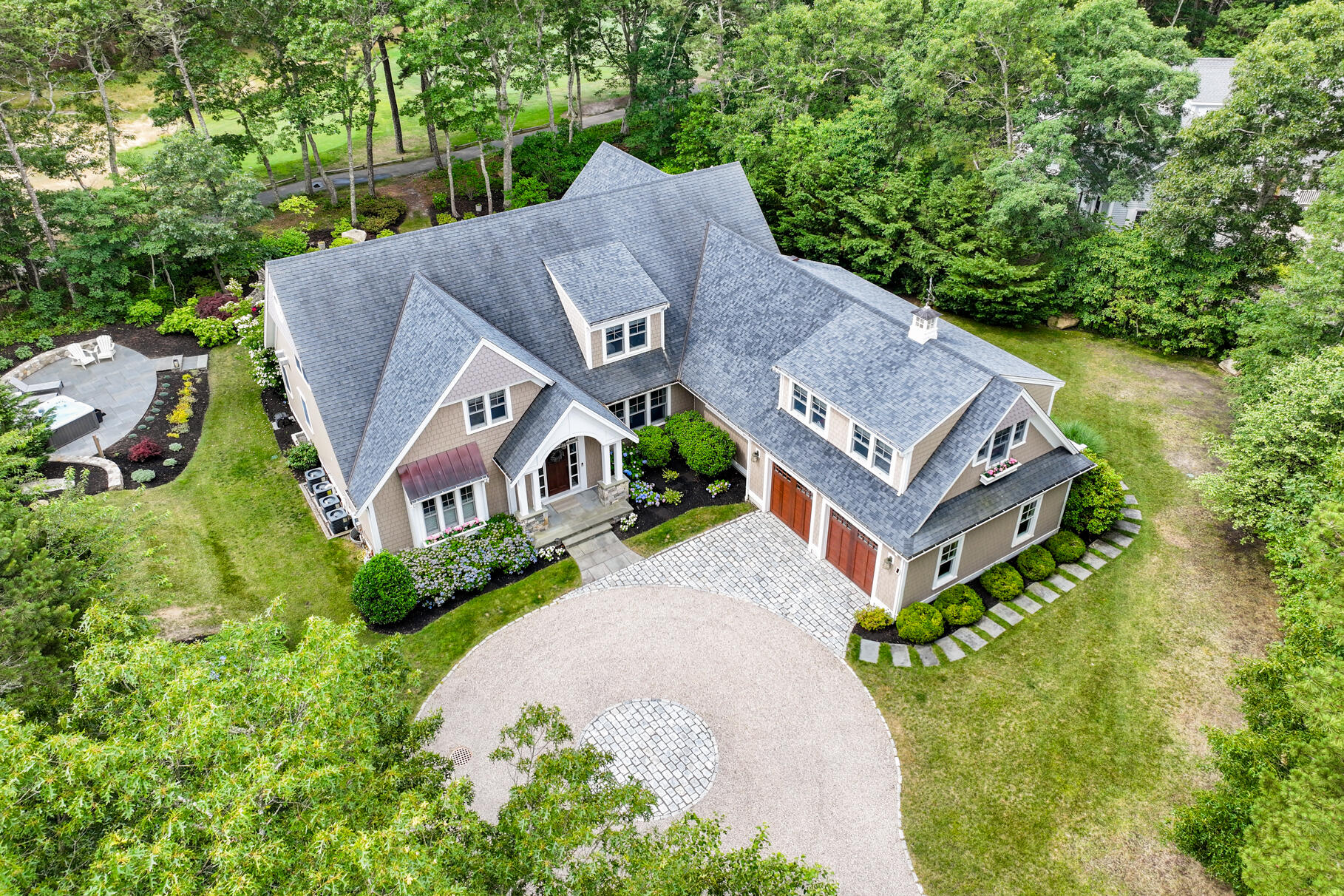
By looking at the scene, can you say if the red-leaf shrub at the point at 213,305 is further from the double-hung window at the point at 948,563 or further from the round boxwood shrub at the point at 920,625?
the double-hung window at the point at 948,563

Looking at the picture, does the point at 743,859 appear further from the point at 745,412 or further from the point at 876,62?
the point at 876,62

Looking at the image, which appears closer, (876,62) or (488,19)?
(488,19)

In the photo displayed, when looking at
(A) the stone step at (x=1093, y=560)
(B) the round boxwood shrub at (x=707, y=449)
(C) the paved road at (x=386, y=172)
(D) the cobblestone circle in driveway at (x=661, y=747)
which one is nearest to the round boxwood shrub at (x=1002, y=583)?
(A) the stone step at (x=1093, y=560)

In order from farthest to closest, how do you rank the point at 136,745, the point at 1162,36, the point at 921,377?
the point at 1162,36 → the point at 921,377 → the point at 136,745

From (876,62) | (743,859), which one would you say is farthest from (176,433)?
(876,62)

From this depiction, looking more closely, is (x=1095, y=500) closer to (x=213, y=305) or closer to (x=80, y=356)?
(x=213, y=305)

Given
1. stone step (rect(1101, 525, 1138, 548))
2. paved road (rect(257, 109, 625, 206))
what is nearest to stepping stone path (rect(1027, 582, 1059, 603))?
stone step (rect(1101, 525, 1138, 548))

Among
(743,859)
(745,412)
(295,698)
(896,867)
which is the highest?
(295,698)

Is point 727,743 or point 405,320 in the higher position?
point 405,320
